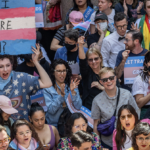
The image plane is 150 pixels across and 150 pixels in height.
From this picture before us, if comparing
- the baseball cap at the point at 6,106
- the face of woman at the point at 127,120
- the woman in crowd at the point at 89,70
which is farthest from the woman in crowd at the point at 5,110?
the face of woman at the point at 127,120

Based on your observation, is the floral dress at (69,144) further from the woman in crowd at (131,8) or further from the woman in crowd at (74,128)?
the woman in crowd at (131,8)

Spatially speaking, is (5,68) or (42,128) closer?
(5,68)

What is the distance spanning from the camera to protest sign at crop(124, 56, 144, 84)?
5605 millimetres

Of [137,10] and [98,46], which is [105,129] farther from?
[137,10]

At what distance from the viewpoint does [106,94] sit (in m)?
5.09

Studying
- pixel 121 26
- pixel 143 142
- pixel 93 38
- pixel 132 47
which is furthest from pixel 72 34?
pixel 143 142

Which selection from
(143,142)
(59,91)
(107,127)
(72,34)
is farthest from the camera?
(72,34)

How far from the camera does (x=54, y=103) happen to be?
17.5 ft

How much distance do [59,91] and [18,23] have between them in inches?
48.9

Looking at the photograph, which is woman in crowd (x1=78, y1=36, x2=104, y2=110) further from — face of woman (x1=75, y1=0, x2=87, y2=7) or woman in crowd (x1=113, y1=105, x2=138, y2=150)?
face of woman (x1=75, y1=0, x2=87, y2=7)

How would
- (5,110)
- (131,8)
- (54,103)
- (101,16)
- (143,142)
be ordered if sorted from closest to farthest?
(143,142), (5,110), (54,103), (101,16), (131,8)

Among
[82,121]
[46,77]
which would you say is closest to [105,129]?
[82,121]

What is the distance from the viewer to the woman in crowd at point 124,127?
15.3 ft

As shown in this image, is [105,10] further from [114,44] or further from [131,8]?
[114,44]
